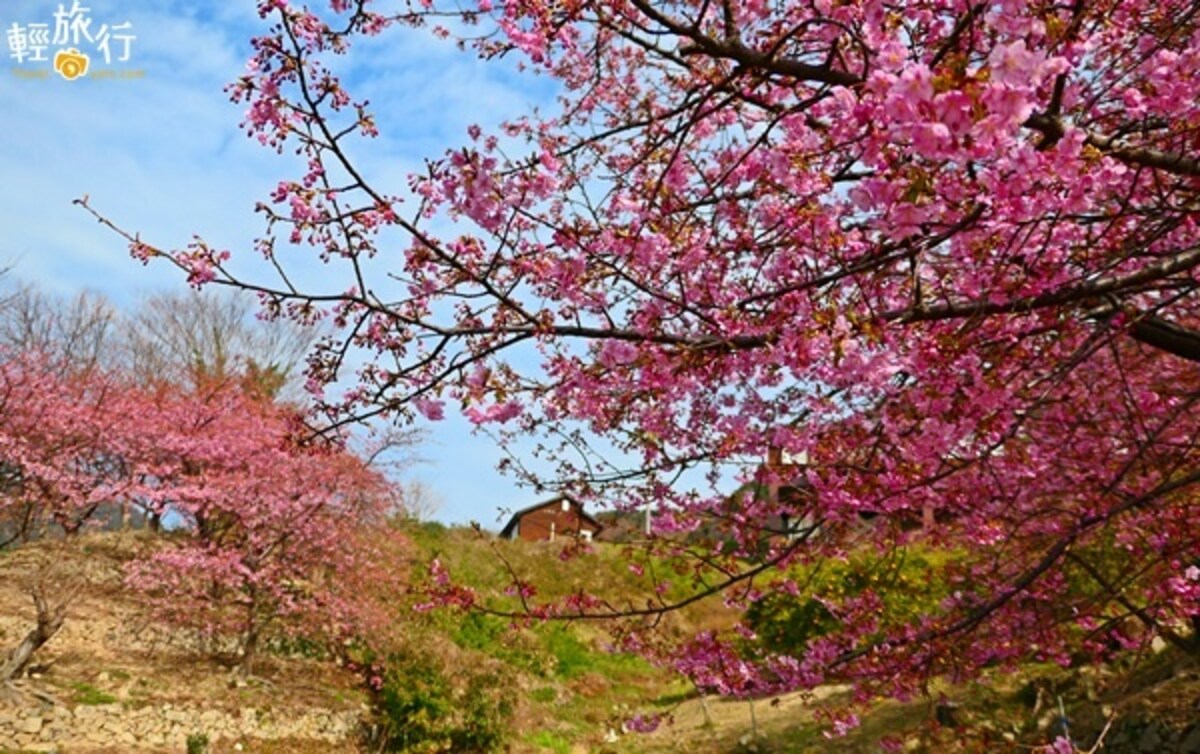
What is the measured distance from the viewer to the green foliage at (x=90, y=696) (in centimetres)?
1032

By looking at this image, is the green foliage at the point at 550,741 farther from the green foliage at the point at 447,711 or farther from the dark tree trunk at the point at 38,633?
the dark tree trunk at the point at 38,633

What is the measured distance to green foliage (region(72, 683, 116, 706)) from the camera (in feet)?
33.9

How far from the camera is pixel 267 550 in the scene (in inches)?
491

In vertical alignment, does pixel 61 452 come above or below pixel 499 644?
above

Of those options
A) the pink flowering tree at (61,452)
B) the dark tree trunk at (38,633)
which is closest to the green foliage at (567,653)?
the pink flowering tree at (61,452)

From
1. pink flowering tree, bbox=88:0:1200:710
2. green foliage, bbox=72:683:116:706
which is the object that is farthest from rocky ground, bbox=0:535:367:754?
pink flowering tree, bbox=88:0:1200:710

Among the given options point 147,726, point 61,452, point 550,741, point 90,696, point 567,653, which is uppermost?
point 61,452

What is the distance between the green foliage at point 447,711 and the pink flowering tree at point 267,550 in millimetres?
2111

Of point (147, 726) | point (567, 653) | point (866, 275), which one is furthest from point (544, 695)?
point (866, 275)

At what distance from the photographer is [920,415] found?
371cm

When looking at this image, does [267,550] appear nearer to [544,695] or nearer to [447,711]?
[447,711]

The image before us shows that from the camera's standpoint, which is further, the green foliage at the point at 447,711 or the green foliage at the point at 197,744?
the green foliage at the point at 447,711

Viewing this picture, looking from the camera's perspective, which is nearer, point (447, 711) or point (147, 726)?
point (147, 726)

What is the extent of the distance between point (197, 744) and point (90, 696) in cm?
247
